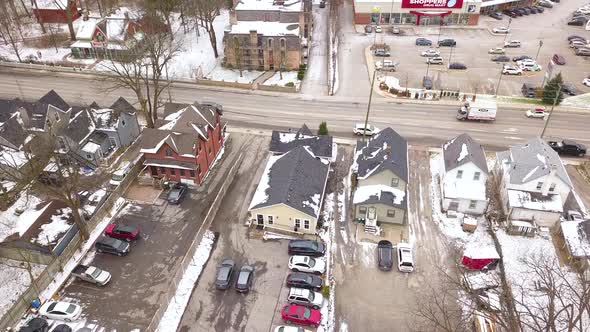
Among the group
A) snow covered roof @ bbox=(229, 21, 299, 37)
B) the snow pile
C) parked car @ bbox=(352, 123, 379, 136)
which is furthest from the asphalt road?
the snow pile

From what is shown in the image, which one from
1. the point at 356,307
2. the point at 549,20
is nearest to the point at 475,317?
the point at 356,307

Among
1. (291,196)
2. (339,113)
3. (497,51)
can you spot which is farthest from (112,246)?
(497,51)

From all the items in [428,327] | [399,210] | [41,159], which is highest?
[41,159]

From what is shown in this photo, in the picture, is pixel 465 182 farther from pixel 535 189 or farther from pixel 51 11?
pixel 51 11

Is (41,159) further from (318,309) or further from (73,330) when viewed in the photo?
(318,309)

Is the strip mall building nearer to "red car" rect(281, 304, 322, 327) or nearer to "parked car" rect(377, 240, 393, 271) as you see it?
"parked car" rect(377, 240, 393, 271)

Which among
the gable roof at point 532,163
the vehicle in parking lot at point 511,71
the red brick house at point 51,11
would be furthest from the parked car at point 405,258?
the red brick house at point 51,11
